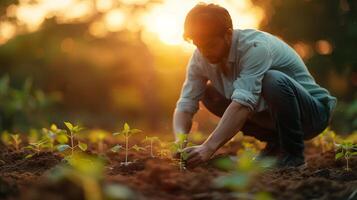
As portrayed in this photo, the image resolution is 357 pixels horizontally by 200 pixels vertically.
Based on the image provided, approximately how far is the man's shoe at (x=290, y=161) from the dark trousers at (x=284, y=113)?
0.03m

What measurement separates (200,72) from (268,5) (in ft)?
21.5

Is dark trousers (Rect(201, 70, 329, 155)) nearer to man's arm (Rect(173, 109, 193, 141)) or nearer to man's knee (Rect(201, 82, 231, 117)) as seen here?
man's knee (Rect(201, 82, 231, 117))

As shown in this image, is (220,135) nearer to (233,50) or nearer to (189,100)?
(233,50)

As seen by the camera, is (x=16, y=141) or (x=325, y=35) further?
(x=325, y=35)

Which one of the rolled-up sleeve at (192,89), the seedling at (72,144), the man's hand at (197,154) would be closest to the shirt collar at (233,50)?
the rolled-up sleeve at (192,89)

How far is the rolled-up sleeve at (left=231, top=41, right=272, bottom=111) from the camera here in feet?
11.6

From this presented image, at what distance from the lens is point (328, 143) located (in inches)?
196

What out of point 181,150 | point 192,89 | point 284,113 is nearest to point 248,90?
point 284,113

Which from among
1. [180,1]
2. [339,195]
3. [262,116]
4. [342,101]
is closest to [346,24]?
[342,101]

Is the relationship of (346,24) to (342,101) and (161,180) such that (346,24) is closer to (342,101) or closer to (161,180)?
(342,101)

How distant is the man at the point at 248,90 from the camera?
3.54m

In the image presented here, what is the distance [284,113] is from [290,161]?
1.04ft

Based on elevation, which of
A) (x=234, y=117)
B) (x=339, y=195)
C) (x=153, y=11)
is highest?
(x=153, y=11)

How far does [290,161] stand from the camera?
3969 millimetres
